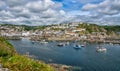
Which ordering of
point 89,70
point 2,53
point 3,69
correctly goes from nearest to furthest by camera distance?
point 3,69
point 2,53
point 89,70

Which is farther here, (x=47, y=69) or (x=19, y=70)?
(x=47, y=69)

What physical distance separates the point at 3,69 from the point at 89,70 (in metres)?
59.1

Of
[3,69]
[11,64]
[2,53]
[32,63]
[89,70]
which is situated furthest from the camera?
→ [89,70]

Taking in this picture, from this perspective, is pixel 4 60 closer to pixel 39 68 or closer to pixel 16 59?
pixel 16 59

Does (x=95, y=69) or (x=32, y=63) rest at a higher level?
(x=32, y=63)

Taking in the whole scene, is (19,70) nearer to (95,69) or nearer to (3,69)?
(3,69)

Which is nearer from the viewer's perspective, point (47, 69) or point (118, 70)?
point (47, 69)

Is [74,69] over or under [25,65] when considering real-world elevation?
under

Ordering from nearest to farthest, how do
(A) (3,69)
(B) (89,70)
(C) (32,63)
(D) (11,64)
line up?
1. (A) (3,69)
2. (D) (11,64)
3. (C) (32,63)
4. (B) (89,70)

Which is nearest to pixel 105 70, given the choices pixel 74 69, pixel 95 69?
pixel 95 69

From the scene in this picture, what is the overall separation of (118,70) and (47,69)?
203ft

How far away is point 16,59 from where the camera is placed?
15.8 meters

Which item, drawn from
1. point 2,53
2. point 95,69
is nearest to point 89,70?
point 95,69

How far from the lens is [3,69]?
44.3 feet
